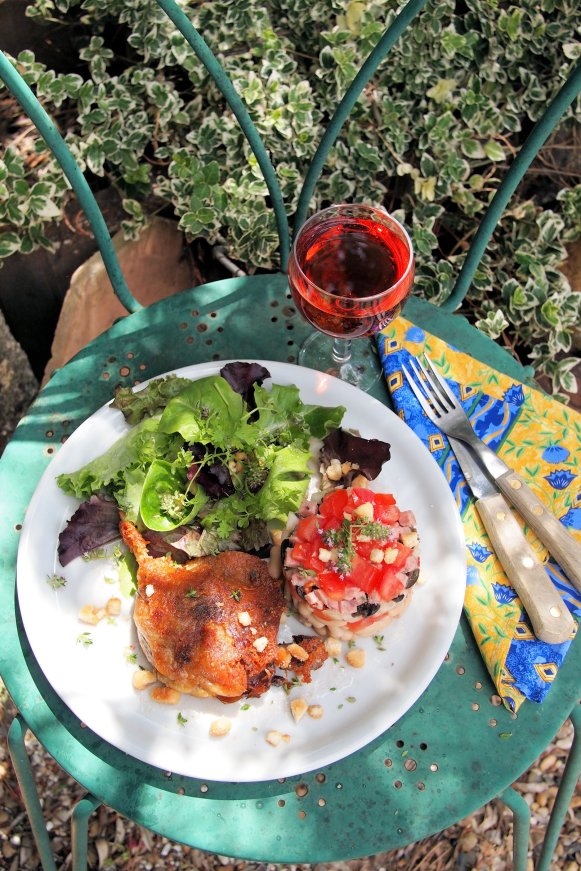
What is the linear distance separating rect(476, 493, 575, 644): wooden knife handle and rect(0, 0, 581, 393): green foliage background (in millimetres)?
1492

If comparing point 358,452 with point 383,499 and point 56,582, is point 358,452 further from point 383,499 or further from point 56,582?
point 56,582

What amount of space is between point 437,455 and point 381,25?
2116 millimetres

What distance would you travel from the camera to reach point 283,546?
1.96 meters

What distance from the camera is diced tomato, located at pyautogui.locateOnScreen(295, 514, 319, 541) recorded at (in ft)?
6.21

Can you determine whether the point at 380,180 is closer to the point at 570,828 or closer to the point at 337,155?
the point at 337,155

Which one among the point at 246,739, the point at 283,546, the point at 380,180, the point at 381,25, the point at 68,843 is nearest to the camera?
the point at 246,739

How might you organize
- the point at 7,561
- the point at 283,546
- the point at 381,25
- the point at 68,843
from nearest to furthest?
the point at 283,546 → the point at 7,561 → the point at 68,843 → the point at 381,25

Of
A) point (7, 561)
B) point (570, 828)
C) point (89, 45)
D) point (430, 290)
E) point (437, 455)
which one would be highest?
point (89, 45)

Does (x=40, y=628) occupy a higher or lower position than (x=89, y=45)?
lower

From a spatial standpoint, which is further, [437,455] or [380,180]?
[380,180]

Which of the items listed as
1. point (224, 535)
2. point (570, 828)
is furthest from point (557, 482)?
point (570, 828)

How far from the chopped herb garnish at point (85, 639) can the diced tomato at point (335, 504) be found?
0.61 metres

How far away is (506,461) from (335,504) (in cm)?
54

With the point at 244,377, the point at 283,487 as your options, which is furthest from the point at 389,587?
the point at 244,377
